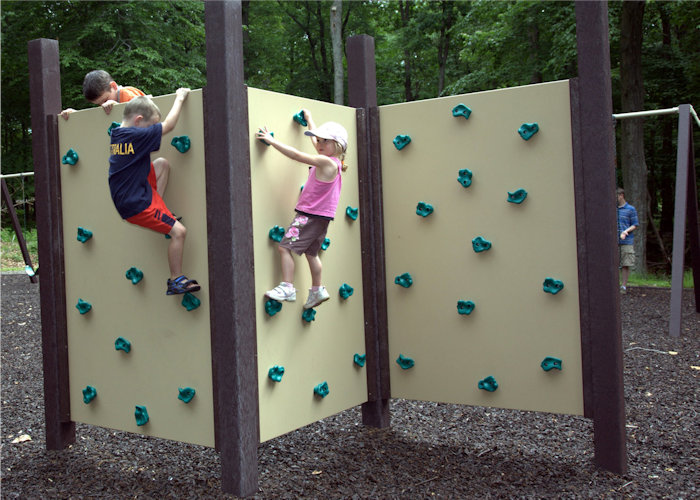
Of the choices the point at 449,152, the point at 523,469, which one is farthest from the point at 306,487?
the point at 449,152

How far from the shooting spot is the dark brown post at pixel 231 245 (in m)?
3.50

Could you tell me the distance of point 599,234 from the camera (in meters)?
3.78

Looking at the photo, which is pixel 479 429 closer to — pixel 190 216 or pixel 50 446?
pixel 190 216

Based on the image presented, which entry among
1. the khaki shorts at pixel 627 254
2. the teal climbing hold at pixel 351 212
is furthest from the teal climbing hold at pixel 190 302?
the khaki shorts at pixel 627 254

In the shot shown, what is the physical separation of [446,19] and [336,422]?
18.2m

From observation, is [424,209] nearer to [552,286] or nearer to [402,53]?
[552,286]

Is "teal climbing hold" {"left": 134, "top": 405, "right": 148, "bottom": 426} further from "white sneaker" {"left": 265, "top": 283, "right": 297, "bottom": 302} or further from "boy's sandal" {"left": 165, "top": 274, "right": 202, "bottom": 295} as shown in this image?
A: "white sneaker" {"left": 265, "top": 283, "right": 297, "bottom": 302}

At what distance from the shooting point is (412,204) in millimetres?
4539

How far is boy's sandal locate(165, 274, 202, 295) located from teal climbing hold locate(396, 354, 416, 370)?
1.60 meters

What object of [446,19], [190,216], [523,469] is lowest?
[523,469]

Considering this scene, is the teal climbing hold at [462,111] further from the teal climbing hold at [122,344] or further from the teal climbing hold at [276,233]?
the teal climbing hold at [122,344]

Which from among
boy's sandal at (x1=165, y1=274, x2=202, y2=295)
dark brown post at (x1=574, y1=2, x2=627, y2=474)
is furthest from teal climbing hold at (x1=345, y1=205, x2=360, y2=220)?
dark brown post at (x1=574, y1=2, x2=627, y2=474)

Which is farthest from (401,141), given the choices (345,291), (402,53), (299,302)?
(402,53)

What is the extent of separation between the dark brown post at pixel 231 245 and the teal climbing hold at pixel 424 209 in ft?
4.30
